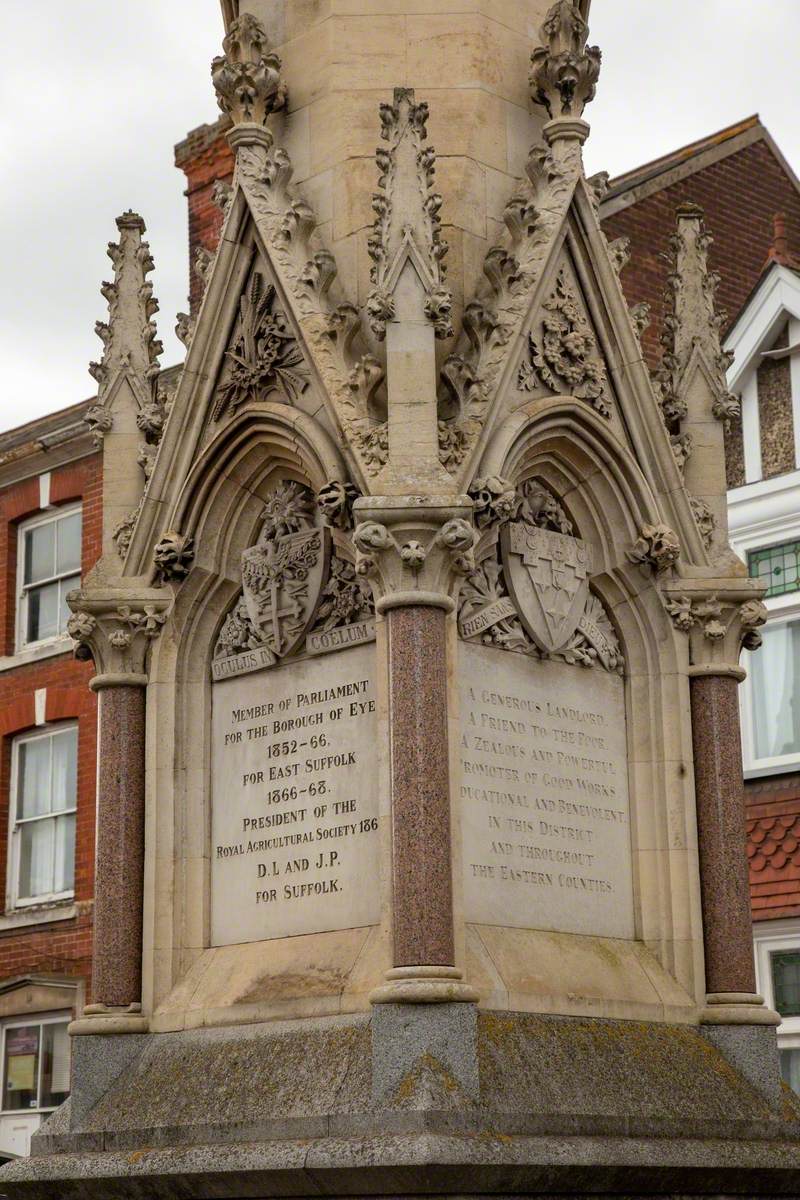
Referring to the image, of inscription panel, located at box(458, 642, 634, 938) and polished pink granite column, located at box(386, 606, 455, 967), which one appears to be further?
inscription panel, located at box(458, 642, 634, 938)

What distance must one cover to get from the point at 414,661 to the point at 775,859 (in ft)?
44.6

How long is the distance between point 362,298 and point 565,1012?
3872 mm

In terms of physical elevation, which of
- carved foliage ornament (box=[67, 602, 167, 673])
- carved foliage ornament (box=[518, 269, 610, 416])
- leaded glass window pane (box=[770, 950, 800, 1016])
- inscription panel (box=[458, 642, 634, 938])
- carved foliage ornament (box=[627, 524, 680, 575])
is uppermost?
carved foliage ornament (box=[518, 269, 610, 416])

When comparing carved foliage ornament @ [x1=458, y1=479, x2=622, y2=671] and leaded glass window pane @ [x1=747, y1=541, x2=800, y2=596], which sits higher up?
leaded glass window pane @ [x1=747, y1=541, x2=800, y2=596]

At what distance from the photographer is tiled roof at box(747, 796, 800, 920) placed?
22.7 metres

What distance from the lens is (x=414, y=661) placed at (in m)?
10.2

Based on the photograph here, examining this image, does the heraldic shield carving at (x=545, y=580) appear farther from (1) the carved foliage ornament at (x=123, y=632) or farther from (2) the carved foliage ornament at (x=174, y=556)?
(1) the carved foliage ornament at (x=123, y=632)

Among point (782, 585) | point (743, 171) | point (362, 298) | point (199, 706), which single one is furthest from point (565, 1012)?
point (743, 171)

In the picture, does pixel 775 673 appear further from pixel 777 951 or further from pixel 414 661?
pixel 414 661

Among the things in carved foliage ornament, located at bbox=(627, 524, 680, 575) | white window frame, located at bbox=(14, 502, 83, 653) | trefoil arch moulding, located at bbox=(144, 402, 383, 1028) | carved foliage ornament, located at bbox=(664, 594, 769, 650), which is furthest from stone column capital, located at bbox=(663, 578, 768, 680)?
white window frame, located at bbox=(14, 502, 83, 653)

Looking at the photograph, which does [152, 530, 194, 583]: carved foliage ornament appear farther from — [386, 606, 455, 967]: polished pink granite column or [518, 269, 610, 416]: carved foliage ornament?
[518, 269, 610, 416]: carved foliage ornament

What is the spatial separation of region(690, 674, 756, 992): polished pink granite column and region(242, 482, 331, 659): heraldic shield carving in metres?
2.16

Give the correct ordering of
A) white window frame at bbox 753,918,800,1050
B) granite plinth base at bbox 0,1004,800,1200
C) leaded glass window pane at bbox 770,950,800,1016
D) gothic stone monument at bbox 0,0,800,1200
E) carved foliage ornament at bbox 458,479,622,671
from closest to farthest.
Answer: granite plinth base at bbox 0,1004,800,1200 → gothic stone monument at bbox 0,0,800,1200 → carved foliage ornament at bbox 458,479,622,671 → white window frame at bbox 753,918,800,1050 → leaded glass window pane at bbox 770,950,800,1016

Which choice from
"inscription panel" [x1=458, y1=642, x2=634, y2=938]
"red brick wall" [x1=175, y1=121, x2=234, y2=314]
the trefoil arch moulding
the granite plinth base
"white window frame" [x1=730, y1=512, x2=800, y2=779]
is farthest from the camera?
"red brick wall" [x1=175, y1=121, x2=234, y2=314]
